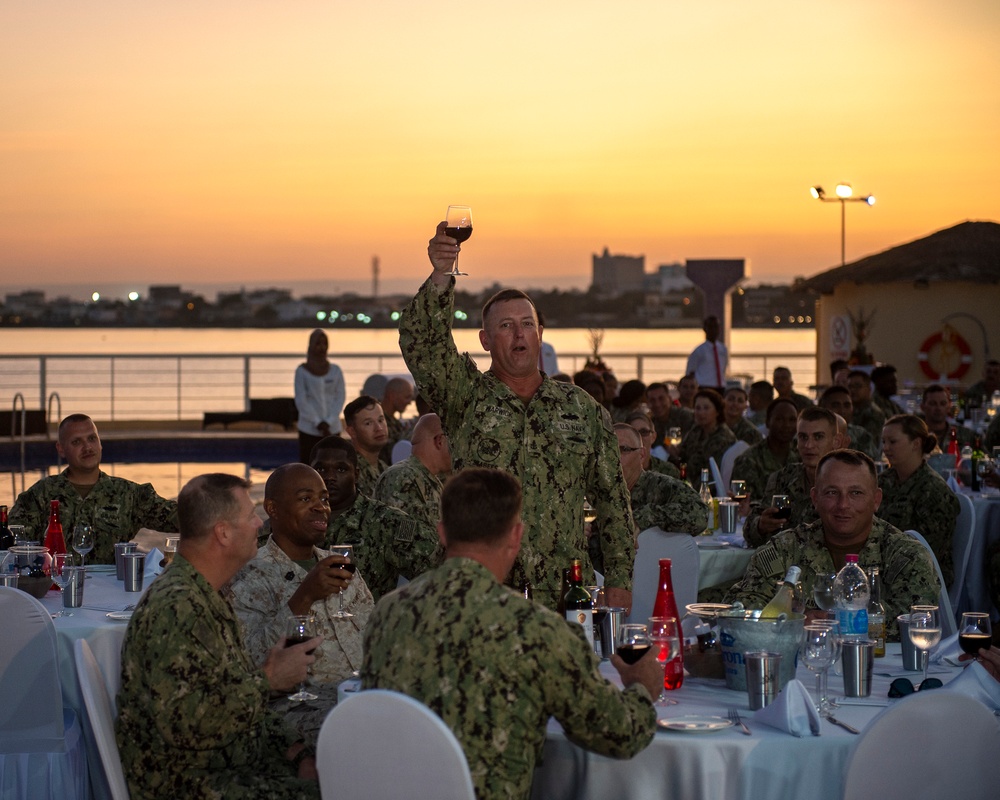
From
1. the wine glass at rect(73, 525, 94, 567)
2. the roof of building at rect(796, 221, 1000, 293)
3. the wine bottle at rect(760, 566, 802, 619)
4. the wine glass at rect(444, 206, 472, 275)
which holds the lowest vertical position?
the wine glass at rect(73, 525, 94, 567)

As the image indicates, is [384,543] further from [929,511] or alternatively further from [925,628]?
[929,511]

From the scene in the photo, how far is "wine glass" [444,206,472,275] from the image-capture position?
12.7 feet

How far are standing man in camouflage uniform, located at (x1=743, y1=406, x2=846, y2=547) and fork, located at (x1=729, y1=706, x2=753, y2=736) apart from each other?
103 inches

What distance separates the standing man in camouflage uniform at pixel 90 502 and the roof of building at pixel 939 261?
63.2 feet

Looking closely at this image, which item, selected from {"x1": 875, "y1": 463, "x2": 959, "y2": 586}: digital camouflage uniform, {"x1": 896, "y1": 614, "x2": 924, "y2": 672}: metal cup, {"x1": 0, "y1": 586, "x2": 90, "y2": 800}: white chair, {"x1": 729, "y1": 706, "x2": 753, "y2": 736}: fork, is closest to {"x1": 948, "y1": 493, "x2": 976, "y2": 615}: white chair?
{"x1": 875, "y1": 463, "x2": 959, "y2": 586}: digital camouflage uniform

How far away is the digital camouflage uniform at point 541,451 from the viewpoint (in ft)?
13.2

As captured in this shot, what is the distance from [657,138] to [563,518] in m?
14.6

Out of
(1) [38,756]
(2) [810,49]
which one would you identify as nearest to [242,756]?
(1) [38,756]

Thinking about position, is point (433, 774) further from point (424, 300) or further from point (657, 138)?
point (657, 138)

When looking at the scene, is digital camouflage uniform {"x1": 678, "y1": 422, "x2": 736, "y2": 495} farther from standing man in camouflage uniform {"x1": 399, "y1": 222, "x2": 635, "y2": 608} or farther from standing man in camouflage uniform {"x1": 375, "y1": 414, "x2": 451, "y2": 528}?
standing man in camouflage uniform {"x1": 399, "y1": 222, "x2": 635, "y2": 608}

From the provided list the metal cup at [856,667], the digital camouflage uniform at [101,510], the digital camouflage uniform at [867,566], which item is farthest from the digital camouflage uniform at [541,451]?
the digital camouflage uniform at [101,510]

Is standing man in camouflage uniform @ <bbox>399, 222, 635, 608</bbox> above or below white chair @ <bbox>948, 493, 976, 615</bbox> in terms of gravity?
above

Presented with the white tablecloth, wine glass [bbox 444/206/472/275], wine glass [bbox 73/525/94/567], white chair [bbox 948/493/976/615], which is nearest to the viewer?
the white tablecloth

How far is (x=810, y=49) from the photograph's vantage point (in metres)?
12.8
